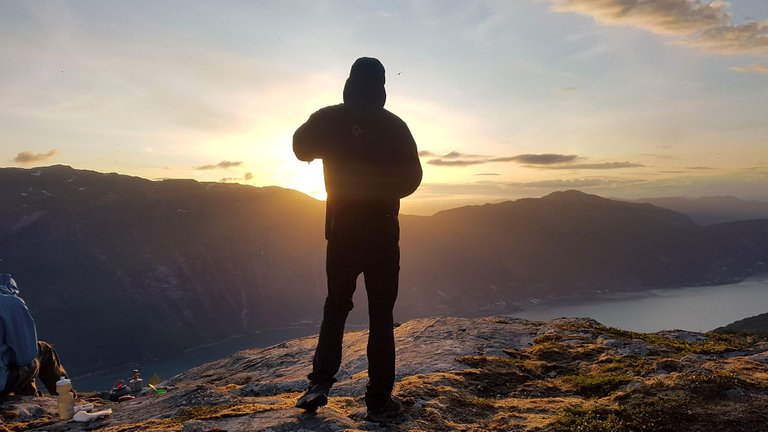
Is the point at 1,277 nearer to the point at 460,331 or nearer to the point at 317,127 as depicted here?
the point at 317,127

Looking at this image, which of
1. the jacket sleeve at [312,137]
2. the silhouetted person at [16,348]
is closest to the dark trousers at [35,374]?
the silhouetted person at [16,348]

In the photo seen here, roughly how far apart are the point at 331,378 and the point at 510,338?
27.2 ft

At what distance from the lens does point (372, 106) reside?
7266 millimetres

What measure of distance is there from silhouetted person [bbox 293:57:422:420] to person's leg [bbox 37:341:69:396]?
29.0 ft

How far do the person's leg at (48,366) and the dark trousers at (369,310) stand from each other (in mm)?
8579

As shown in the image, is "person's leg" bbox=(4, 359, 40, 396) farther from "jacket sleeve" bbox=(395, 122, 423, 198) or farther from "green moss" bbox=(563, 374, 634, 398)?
"green moss" bbox=(563, 374, 634, 398)

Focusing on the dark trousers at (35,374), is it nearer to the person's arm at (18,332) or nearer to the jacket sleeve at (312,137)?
the person's arm at (18,332)

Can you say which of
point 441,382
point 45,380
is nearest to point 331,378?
point 441,382

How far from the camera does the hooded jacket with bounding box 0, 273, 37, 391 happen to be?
991 centimetres

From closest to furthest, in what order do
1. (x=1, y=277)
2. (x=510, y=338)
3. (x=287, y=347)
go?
(x=1, y=277), (x=510, y=338), (x=287, y=347)

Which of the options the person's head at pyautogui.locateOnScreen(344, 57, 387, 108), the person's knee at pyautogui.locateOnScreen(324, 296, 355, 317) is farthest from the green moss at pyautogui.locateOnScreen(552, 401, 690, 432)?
the person's head at pyautogui.locateOnScreen(344, 57, 387, 108)

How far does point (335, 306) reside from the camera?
716 centimetres

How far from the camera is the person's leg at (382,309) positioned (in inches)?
278

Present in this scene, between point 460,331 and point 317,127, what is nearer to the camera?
point 317,127
